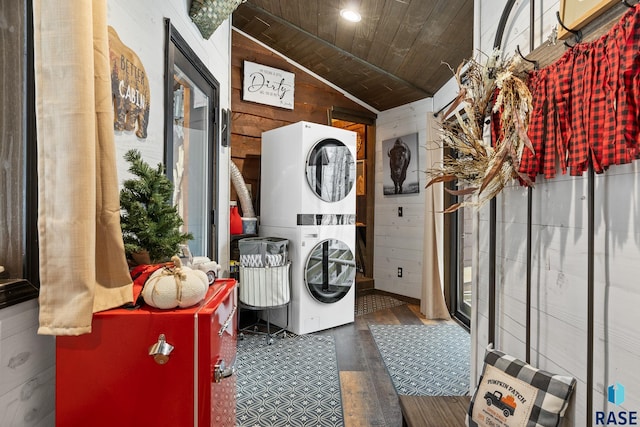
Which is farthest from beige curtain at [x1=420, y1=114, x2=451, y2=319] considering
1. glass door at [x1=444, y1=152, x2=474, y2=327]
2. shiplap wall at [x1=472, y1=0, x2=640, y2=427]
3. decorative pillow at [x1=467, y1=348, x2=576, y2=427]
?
decorative pillow at [x1=467, y1=348, x2=576, y2=427]

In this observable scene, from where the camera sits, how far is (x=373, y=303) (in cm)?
422

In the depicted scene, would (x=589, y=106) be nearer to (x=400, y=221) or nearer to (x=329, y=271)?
(x=329, y=271)

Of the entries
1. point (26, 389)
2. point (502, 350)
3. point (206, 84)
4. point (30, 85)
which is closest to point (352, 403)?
point (502, 350)

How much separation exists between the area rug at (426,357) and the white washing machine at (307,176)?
117 cm

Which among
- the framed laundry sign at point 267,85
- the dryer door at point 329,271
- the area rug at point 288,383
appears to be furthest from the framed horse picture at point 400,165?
the area rug at point 288,383

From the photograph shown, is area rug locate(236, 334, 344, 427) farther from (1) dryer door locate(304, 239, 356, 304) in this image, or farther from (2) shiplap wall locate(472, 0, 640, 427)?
(2) shiplap wall locate(472, 0, 640, 427)

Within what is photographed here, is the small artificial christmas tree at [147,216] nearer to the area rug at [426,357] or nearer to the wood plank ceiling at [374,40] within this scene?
the area rug at [426,357]

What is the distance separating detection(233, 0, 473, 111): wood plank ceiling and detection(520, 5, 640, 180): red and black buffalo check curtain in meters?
1.63

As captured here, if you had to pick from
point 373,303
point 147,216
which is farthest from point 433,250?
point 147,216

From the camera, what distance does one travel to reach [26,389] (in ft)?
2.89

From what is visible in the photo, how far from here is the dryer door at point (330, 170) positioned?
3.25m

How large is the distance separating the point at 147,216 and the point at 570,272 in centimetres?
131

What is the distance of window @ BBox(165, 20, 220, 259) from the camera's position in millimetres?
1885

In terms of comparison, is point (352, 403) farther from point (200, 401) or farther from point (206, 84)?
point (206, 84)
